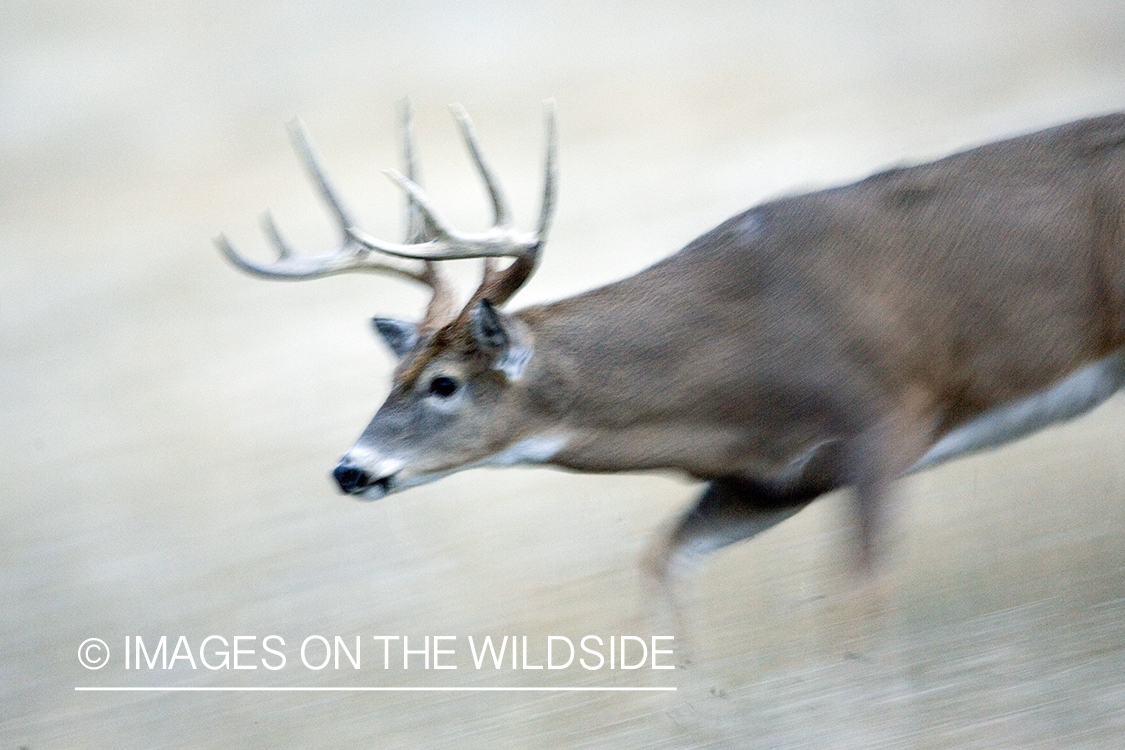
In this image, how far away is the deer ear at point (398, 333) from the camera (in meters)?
6.32

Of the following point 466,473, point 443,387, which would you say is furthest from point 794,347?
point 466,473

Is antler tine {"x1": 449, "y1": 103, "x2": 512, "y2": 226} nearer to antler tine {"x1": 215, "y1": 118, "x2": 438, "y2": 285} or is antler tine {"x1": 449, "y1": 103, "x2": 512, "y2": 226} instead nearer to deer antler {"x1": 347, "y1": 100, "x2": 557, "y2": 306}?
deer antler {"x1": 347, "y1": 100, "x2": 557, "y2": 306}

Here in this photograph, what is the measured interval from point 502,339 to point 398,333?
2.46 ft

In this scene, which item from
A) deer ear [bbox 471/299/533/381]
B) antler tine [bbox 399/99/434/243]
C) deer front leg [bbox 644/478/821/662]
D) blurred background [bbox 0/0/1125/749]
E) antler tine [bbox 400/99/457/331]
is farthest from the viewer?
antler tine [bbox 399/99/434/243]

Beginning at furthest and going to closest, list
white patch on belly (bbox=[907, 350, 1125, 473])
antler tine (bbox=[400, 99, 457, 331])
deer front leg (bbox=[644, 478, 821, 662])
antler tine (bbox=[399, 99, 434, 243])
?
antler tine (bbox=[399, 99, 434, 243]) → antler tine (bbox=[400, 99, 457, 331]) → deer front leg (bbox=[644, 478, 821, 662]) → white patch on belly (bbox=[907, 350, 1125, 473])

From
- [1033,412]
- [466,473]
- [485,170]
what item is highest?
[485,170]

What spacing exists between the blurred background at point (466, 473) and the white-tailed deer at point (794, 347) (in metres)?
0.27

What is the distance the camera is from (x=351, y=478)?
5820 millimetres

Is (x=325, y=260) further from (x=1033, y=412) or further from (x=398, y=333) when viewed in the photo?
(x=1033, y=412)

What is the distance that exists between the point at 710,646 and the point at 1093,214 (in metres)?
2.22

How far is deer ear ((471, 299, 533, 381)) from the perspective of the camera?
18.6ft

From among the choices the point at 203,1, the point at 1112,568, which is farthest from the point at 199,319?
the point at 203,1

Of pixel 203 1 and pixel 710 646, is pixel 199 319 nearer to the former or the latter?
pixel 710 646

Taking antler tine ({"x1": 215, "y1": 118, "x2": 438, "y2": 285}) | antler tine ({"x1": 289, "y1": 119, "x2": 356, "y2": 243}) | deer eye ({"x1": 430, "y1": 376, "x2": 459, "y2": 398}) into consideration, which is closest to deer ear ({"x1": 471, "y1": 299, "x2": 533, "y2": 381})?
deer eye ({"x1": 430, "y1": 376, "x2": 459, "y2": 398})
